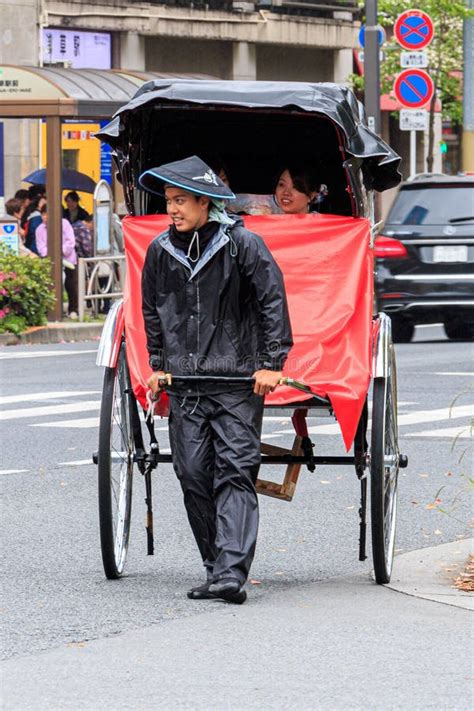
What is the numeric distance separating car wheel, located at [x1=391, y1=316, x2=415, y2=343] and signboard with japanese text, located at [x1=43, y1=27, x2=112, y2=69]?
14282 mm

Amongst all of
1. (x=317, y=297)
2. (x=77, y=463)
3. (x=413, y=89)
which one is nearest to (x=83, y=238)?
(x=413, y=89)

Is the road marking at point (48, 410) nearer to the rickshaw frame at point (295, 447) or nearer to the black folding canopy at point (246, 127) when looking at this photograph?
the black folding canopy at point (246, 127)

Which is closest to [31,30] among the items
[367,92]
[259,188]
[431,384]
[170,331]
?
[367,92]

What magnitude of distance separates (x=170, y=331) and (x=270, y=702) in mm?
2046

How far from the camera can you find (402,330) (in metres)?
21.3

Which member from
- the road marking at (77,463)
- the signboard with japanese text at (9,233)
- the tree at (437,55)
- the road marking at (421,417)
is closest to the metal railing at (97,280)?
the signboard with japanese text at (9,233)

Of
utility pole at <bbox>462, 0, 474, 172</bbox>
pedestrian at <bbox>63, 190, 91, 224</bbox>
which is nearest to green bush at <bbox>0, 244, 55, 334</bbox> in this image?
pedestrian at <bbox>63, 190, 91, 224</bbox>

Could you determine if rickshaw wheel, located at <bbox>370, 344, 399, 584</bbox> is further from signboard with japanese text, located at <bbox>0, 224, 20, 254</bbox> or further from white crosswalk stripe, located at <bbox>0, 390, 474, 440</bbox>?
signboard with japanese text, located at <bbox>0, 224, 20, 254</bbox>

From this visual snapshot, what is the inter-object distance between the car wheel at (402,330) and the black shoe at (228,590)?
47.0 feet

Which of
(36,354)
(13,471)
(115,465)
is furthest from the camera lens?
(36,354)

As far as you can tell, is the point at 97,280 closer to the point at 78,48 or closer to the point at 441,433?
the point at 78,48

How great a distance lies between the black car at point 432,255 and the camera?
2016 centimetres

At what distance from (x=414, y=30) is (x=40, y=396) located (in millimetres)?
13301

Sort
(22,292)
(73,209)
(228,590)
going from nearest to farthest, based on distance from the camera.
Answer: (228,590) → (22,292) → (73,209)
